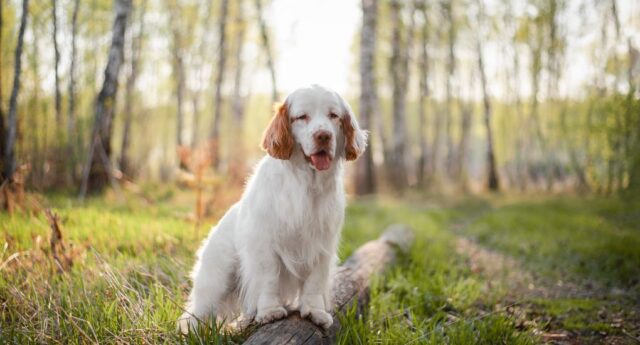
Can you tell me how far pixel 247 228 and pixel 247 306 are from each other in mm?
490

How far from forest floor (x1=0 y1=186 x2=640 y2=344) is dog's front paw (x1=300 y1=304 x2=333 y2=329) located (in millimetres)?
107

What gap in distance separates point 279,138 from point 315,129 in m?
0.22

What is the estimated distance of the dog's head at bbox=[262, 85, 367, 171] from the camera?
278 centimetres

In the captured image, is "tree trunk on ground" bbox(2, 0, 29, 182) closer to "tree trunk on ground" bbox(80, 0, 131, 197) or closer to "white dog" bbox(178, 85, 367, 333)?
"tree trunk on ground" bbox(80, 0, 131, 197)

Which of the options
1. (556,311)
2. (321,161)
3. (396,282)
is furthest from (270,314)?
(556,311)

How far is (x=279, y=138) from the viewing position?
281 centimetres

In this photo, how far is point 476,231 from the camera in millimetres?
8211

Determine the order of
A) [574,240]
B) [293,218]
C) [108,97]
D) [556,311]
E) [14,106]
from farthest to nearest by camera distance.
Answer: [108,97]
[574,240]
[14,106]
[556,311]
[293,218]

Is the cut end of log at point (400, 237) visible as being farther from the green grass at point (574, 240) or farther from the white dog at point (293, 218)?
the white dog at point (293, 218)

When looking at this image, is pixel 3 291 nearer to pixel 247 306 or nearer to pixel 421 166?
pixel 247 306

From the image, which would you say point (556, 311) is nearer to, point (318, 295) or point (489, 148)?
point (318, 295)

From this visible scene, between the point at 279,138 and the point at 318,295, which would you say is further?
the point at 318,295

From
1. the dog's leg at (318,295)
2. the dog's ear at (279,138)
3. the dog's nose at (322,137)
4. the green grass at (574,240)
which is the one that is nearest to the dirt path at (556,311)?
the green grass at (574,240)

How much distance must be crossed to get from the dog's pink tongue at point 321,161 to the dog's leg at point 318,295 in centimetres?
60
